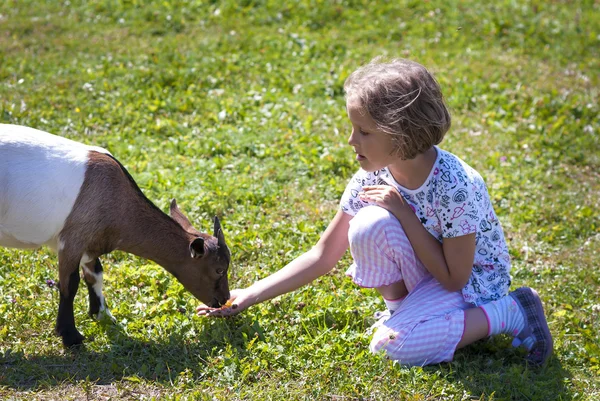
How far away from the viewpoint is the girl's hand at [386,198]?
3775 mm

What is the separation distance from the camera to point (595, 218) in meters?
5.99

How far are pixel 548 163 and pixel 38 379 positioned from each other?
503 centimetres

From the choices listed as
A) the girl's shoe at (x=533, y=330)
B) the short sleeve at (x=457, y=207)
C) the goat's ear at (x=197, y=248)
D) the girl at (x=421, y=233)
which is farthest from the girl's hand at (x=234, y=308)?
the girl's shoe at (x=533, y=330)

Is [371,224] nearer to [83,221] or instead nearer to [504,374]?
[504,374]

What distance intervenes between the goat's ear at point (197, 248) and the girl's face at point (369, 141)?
1.04m

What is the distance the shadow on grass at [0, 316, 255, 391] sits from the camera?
365 centimetres

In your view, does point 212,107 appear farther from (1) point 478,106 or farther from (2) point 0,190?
(2) point 0,190

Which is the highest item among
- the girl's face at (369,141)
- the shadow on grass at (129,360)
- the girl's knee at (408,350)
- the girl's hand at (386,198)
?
the girl's face at (369,141)

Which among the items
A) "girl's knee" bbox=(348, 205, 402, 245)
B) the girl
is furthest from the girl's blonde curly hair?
"girl's knee" bbox=(348, 205, 402, 245)

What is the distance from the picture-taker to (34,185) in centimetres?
393

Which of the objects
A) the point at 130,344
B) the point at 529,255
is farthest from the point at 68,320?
the point at 529,255

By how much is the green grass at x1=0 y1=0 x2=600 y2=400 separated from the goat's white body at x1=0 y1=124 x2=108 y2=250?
0.52 m

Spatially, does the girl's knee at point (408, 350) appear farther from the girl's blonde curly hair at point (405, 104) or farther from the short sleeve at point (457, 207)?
the girl's blonde curly hair at point (405, 104)

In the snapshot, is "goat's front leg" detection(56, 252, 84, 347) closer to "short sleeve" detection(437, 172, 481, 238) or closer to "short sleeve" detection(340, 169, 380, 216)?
"short sleeve" detection(340, 169, 380, 216)
